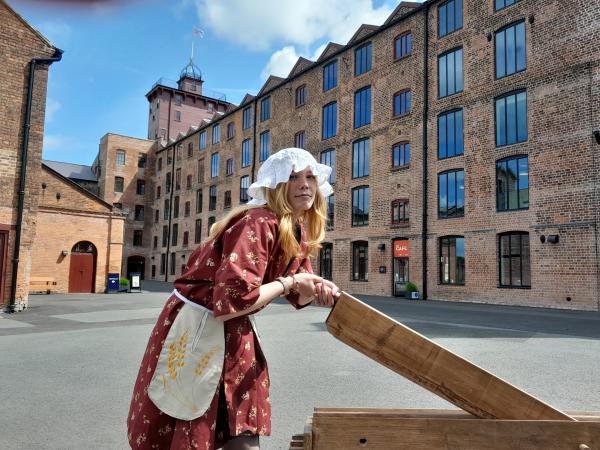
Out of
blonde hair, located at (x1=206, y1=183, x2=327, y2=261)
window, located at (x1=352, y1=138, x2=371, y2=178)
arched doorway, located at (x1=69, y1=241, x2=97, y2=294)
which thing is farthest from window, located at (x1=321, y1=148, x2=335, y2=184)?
blonde hair, located at (x1=206, y1=183, x2=327, y2=261)

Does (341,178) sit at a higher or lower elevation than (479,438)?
higher

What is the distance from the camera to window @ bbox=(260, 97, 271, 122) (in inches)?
1348

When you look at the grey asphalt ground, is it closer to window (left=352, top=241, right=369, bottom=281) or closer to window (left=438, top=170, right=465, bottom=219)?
window (left=438, top=170, right=465, bottom=219)

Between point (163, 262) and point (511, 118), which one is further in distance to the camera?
point (163, 262)

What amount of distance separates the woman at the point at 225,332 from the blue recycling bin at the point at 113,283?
25.1m

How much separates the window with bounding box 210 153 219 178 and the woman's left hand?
1548 inches

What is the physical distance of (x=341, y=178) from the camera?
89.7ft

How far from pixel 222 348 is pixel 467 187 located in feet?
67.3

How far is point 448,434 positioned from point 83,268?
26079 millimetres

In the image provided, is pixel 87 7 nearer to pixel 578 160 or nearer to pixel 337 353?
pixel 337 353

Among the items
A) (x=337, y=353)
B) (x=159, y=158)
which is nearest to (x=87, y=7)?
(x=337, y=353)

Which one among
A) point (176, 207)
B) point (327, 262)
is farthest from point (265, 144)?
point (176, 207)

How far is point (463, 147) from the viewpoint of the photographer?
69.3 feet

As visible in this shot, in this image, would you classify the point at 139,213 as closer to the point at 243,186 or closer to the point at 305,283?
the point at 243,186
